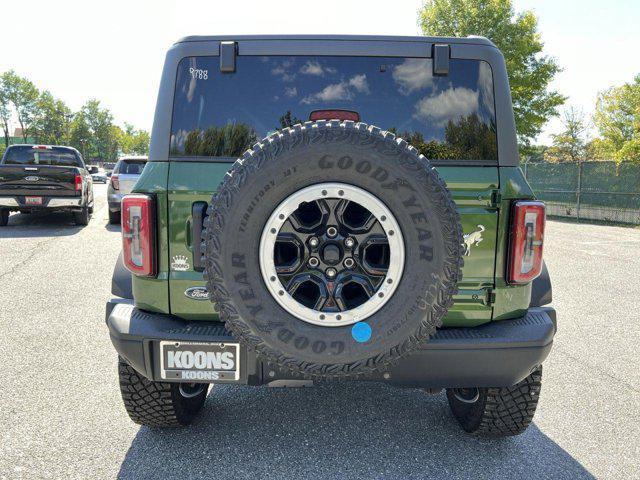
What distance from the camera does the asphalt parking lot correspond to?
2.62 meters

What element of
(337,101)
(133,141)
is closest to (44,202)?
(337,101)

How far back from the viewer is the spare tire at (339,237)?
1.99 meters

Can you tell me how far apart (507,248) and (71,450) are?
2440mm

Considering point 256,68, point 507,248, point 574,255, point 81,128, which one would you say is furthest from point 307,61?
point 81,128

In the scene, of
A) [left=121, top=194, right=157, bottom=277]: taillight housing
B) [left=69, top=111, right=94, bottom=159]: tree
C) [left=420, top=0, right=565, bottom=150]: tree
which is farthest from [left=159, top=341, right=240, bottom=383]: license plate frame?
[left=69, top=111, right=94, bottom=159]: tree

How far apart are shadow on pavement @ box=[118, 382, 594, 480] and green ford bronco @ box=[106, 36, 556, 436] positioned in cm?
34

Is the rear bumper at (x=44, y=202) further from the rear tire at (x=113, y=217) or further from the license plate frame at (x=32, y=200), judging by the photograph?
the rear tire at (x=113, y=217)

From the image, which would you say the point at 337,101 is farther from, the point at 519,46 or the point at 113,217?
the point at 519,46

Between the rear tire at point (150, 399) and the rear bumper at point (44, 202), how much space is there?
10385mm

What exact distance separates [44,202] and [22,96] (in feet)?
284

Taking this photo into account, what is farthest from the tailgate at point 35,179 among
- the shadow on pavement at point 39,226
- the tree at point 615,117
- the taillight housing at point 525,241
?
the tree at point 615,117

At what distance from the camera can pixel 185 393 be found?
2.96 metres

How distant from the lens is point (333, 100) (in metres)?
2.50

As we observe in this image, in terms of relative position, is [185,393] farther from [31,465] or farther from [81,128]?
[81,128]
